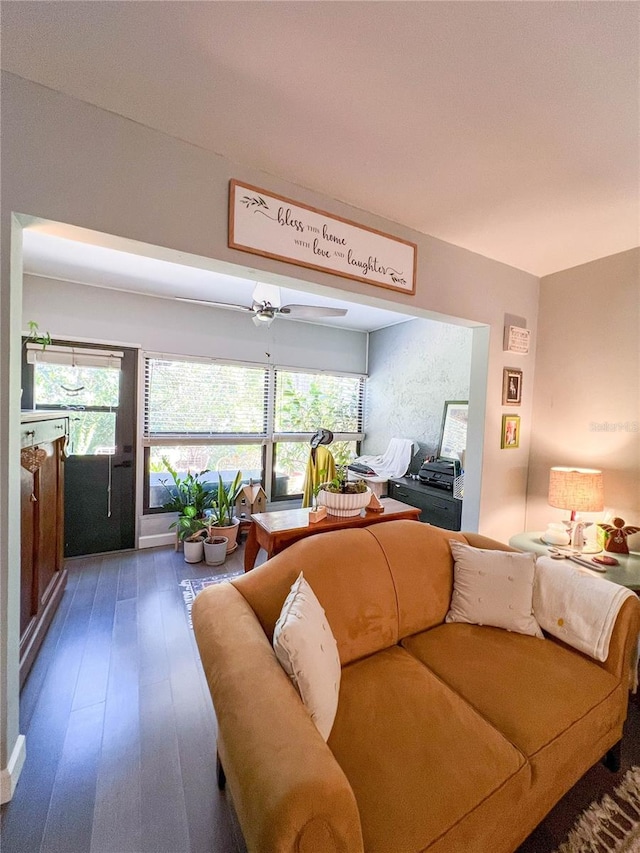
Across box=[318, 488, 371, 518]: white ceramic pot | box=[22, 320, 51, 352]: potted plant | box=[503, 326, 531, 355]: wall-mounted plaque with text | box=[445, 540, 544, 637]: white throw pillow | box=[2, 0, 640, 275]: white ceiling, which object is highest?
box=[2, 0, 640, 275]: white ceiling

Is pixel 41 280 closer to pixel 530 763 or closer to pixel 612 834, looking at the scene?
pixel 530 763

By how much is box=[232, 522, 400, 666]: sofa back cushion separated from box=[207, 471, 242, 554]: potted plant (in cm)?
206

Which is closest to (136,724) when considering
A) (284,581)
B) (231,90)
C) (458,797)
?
(284,581)

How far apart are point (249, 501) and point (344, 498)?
85.4 inches

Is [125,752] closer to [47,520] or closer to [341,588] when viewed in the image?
[341,588]

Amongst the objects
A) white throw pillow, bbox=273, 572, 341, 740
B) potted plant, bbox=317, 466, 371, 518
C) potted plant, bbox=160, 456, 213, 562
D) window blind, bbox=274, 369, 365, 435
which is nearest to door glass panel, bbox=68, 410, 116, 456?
potted plant, bbox=160, 456, 213, 562

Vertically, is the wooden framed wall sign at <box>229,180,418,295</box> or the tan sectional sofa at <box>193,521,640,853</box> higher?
the wooden framed wall sign at <box>229,180,418,295</box>

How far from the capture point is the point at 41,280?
307 centimetres

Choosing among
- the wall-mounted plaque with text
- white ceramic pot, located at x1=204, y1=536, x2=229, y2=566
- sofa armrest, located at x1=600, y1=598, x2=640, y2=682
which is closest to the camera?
sofa armrest, located at x1=600, y1=598, x2=640, y2=682

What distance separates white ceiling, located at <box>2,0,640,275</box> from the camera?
3.14 ft

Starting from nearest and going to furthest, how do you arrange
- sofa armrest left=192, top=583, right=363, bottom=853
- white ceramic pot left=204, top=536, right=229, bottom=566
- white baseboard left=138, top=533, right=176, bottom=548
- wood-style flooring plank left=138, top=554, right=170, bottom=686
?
sofa armrest left=192, top=583, right=363, bottom=853
wood-style flooring plank left=138, top=554, right=170, bottom=686
white ceramic pot left=204, top=536, right=229, bottom=566
white baseboard left=138, top=533, right=176, bottom=548

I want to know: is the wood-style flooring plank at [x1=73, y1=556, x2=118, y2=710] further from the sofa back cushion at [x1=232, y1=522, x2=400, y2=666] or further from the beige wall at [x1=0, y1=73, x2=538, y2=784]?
the sofa back cushion at [x1=232, y1=522, x2=400, y2=666]

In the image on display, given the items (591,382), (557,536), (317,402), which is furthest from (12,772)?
(317,402)

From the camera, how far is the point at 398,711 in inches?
45.1
